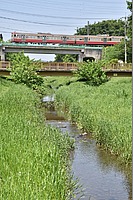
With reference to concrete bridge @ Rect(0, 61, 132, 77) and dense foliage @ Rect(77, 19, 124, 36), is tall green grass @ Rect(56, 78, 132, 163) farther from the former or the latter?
dense foliage @ Rect(77, 19, 124, 36)

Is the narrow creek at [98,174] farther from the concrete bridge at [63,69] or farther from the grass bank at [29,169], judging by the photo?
the concrete bridge at [63,69]

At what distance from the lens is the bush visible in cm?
3981

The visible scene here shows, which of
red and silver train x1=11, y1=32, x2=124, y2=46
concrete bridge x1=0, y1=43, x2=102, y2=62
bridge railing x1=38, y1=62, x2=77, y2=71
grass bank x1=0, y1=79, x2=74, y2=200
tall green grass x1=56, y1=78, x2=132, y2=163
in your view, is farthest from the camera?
red and silver train x1=11, y1=32, x2=124, y2=46

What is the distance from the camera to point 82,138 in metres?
15.0

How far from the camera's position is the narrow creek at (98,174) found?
28.7ft

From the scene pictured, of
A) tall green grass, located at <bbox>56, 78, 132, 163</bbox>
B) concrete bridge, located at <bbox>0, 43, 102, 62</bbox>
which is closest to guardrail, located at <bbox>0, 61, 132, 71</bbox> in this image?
concrete bridge, located at <bbox>0, 43, 102, 62</bbox>

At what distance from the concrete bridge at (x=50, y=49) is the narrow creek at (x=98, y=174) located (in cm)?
5128

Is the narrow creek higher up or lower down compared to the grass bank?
lower down

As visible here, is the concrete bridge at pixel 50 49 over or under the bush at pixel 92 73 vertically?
over

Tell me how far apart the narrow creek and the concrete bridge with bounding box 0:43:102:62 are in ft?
168

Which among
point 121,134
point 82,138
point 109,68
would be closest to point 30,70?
point 109,68

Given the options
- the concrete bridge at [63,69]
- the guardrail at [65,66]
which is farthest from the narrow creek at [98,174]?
the guardrail at [65,66]

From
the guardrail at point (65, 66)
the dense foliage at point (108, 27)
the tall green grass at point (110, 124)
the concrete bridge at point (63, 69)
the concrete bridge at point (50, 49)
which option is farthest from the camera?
the dense foliage at point (108, 27)

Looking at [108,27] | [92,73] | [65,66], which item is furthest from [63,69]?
[108,27]
